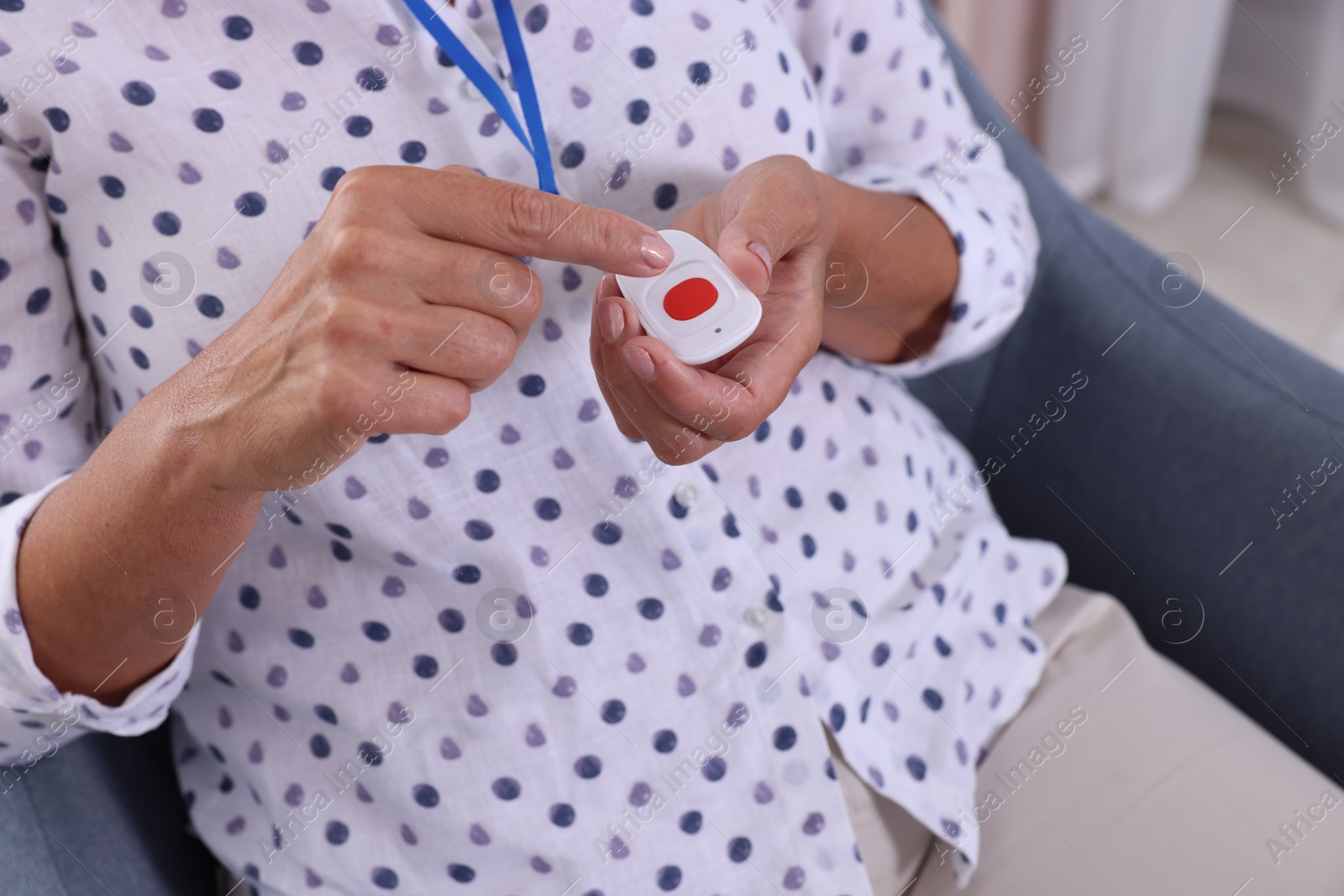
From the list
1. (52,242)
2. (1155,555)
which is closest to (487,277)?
(52,242)

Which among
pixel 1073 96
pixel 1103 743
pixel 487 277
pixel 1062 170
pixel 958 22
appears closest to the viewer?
pixel 487 277

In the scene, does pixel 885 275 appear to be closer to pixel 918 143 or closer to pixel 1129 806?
pixel 918 143

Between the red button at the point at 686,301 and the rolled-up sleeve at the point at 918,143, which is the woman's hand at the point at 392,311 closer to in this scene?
the red button at the point at 686,301

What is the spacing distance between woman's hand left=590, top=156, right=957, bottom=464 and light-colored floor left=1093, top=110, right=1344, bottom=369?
4.01ft

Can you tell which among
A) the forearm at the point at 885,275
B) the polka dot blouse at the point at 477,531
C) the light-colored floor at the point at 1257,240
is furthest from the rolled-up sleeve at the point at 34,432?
the light-colored floor at the point at 1257,240

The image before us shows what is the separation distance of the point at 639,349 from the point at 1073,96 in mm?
1520

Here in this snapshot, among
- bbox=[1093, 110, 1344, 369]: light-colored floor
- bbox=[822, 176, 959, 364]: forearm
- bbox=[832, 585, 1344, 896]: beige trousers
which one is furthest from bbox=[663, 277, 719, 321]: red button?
bbox=[1093, 110, 1344, 369]: light-colored floor

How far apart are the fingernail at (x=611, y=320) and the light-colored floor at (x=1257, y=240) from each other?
1453 mm

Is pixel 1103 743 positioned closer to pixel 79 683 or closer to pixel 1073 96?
pixel 79 683

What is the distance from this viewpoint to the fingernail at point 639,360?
17.4 inches

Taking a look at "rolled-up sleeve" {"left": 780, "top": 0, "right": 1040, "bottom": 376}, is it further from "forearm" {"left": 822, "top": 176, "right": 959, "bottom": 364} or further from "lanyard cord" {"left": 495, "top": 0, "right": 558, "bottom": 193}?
"lanyard cord" {"left": 495, "top": 0, "right": 558, "bottom": 193}

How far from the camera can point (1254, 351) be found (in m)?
0.75

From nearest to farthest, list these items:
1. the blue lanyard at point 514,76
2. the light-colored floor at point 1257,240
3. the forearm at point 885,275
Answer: the blue lanyard at point 514,76
the forearm at point 885,275
the light-colored floor at point 1257,240

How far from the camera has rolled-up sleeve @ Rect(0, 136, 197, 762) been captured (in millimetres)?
502
